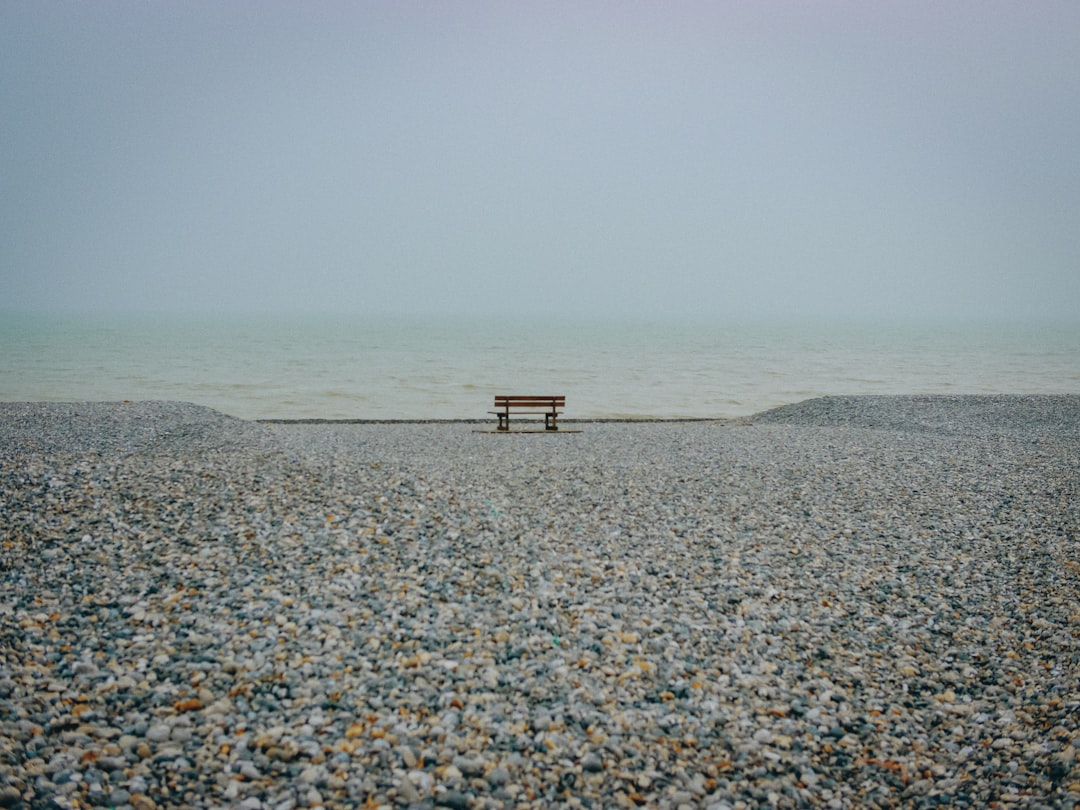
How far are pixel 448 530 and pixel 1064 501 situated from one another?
9417mm

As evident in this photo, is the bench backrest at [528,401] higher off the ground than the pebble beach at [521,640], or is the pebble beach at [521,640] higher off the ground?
the bench backrest at [528,401]

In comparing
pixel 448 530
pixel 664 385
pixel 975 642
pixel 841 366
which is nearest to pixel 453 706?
pixel 448 530

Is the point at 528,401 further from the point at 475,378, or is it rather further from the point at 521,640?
the point at 475,378

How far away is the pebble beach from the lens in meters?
4.20

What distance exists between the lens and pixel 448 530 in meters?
8.06

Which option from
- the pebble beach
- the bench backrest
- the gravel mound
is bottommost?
the pebble beach

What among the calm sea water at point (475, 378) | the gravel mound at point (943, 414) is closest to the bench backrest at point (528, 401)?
the calm sea water at point (475, 378)

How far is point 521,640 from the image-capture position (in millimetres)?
5684

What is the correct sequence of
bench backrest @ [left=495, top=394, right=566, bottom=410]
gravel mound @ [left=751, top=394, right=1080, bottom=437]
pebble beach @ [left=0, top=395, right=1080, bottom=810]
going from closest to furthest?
1. pebble beach @ [left=0, top=395, right=1080, bottom=810]
2. gravel mound @ [left=751, top=394, right=1080, bottom=437]
3. bench backrest @ [left=495, top=394, right=566, bottom=410]

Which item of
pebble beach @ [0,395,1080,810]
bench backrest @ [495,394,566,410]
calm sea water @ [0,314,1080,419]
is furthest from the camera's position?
calm sea water @ [0,314,1080,419]

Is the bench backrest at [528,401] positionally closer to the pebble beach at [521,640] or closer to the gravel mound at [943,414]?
the gravel mound at [943,414]

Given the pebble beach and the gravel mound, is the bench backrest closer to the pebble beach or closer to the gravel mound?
the gravel mound

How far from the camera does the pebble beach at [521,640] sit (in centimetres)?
420

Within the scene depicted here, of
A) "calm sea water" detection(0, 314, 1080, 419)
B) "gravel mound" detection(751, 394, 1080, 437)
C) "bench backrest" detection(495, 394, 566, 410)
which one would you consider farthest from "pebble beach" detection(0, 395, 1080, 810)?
"calm sea water" detection(0, 314, 1080, 419)
